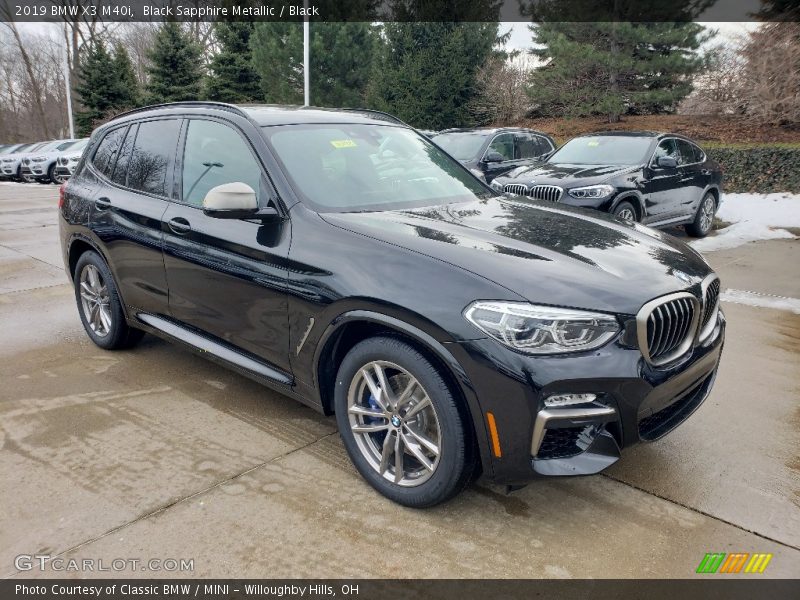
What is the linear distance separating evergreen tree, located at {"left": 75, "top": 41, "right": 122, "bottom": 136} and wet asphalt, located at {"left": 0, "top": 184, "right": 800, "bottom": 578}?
37.1 meters

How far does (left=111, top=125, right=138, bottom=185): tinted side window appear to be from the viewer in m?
4.46

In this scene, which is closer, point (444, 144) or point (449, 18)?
point (444, 144)

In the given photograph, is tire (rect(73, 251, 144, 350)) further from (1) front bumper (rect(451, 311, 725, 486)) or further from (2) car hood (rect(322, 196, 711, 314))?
(1) front bumper (rect(451, 311, 725, 486))

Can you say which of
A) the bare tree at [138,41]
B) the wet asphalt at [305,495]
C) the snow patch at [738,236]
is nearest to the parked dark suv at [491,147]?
the snow patch at [738,236]

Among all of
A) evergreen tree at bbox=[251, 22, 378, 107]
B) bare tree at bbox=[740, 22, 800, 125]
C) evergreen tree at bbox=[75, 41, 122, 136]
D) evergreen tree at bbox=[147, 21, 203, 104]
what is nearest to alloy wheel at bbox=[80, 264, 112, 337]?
bare tree at bbox=[740, 22, 800, 125]

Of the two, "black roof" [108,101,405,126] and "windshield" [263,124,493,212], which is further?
"black roof" [108,101,405,126]

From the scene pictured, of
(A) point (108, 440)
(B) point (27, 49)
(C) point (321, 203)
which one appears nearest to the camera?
(C) point (321, 203)

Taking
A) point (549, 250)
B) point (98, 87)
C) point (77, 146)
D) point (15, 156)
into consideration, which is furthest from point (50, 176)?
point (549, 250)

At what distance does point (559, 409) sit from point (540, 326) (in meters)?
0.32

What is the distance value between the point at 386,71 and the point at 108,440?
25.2 metres

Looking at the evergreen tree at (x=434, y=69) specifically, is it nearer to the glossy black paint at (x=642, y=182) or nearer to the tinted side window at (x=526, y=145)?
the tinted side window at (x=526, y=145)
